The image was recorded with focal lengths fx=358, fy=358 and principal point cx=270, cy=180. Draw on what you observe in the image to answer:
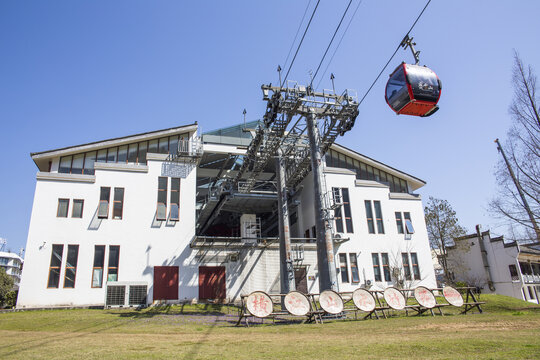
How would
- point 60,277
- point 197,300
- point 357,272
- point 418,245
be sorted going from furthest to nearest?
point 418,245, point 357,272, point 197,300, point 60,277

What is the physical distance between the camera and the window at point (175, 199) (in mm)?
25919

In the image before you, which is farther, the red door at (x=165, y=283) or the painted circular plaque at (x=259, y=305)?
the red door at (x=165, y=283)

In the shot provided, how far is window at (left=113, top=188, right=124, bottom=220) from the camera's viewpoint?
24875 mm

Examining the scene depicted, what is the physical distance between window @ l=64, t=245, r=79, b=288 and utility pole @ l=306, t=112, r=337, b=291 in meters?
15.7

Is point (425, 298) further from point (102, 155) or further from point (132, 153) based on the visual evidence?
point (102, 155)

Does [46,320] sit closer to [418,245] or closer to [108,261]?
[108,261]

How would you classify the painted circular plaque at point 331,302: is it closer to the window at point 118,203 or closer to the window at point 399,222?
the window at point 118,203

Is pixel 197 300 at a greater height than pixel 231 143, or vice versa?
pixel 231 143

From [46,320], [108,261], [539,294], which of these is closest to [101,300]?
[108,261]

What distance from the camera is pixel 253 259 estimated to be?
27172 millimetres

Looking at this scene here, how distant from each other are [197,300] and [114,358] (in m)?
18.3

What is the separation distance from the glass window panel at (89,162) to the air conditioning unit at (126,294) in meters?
8.56

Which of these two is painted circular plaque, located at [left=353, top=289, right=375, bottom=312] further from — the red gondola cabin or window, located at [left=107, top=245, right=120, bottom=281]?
window, located at [left=107, top=245, right=120, bottom=281]

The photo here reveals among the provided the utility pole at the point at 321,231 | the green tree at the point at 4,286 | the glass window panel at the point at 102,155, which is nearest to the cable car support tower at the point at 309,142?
the utility pole at the point at 321,231
